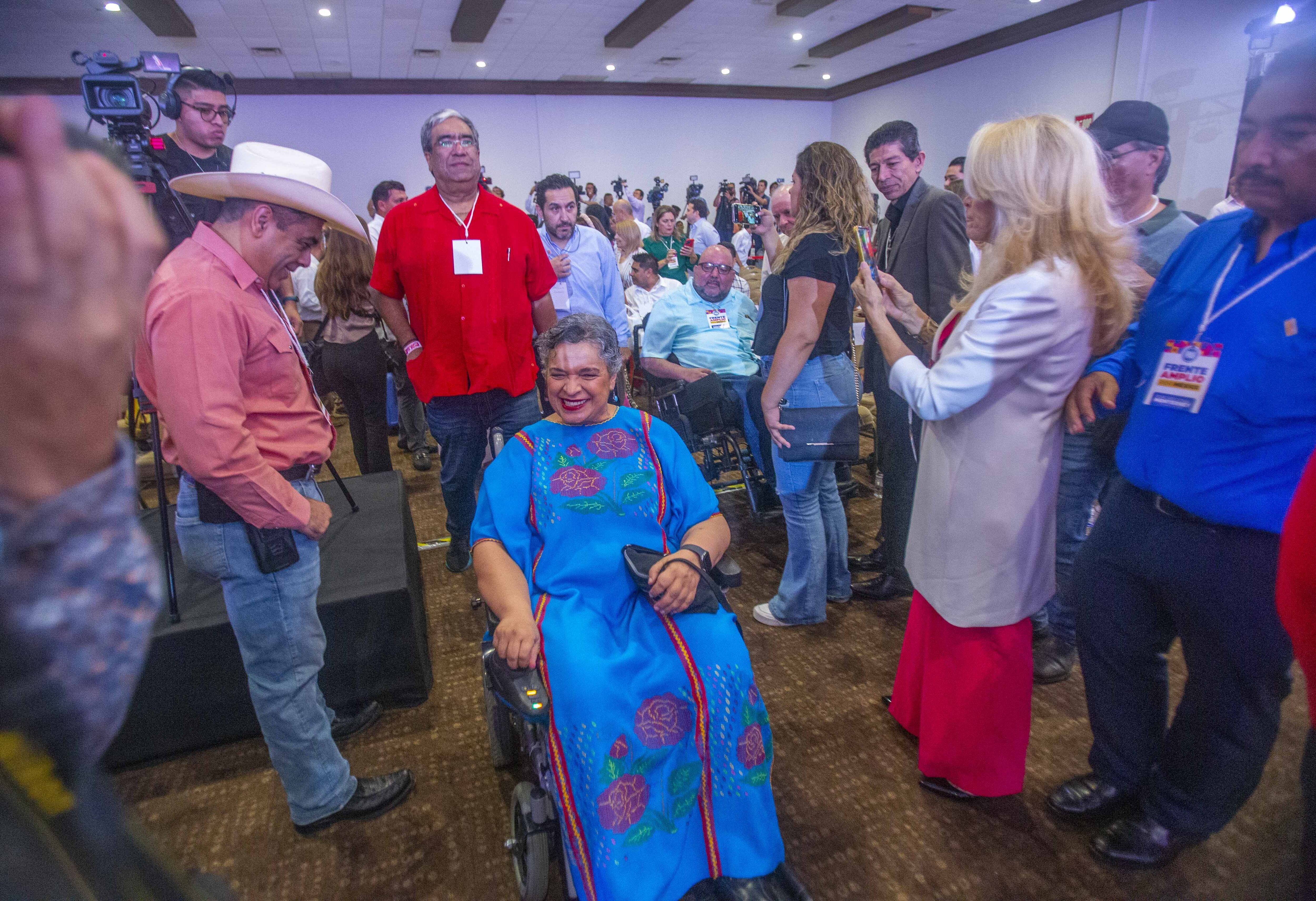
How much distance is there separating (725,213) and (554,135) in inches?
143

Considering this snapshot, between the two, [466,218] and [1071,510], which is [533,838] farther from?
[466,218]

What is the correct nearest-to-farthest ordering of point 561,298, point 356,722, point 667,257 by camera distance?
point 356,722, point 561,298, point 667,257

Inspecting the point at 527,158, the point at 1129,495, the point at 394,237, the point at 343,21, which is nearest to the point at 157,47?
the point at 343,21

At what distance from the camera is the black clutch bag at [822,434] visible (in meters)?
2.20

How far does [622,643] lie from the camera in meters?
1.43

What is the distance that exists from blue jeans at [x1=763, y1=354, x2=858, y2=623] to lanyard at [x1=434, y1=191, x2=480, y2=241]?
1343 mm

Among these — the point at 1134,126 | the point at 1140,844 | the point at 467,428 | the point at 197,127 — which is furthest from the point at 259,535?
the point at 1134,126

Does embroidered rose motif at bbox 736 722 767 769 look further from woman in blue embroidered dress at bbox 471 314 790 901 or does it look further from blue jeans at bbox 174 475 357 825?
blue jeans at bbox 174 475 357 825

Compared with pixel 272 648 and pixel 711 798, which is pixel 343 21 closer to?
pixel 272 648

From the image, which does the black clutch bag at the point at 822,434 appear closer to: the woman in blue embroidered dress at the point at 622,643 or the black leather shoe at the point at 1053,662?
the woman in blue embroidered dress at the point at 622,643

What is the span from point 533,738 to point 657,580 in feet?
1.33

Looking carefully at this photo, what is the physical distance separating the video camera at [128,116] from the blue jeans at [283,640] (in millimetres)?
879

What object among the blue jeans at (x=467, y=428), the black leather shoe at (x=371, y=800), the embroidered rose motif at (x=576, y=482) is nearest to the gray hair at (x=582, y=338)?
the embroidered rose motif at (x=576, y=482)

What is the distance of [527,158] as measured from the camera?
12359 millimetres
